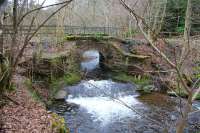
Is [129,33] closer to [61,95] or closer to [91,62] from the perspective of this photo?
[91,62]

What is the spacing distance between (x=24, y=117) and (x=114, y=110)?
20.6 feet

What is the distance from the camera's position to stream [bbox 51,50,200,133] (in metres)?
12.9

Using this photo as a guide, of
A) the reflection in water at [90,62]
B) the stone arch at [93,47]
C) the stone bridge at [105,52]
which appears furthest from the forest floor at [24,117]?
the reflection in water at [90,62]

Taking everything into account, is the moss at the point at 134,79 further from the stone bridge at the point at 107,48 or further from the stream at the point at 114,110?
the stone bridge at the point at 107,48

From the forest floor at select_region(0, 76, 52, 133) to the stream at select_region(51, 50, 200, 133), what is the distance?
188 cm

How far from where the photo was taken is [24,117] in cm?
1018

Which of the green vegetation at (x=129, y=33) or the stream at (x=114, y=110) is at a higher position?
the green vegetation at (x=129, y=33)

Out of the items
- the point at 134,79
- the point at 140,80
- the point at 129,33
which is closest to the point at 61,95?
the point at 134,79

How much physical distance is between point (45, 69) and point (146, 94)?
678 centimetres

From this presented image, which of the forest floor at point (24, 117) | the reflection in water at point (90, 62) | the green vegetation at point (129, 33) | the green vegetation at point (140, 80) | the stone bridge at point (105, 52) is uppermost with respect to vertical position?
the green vegetation at point (129, 33)

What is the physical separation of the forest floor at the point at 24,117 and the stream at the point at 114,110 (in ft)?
6.18

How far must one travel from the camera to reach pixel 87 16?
39.8m

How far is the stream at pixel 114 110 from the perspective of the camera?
42.3 ft

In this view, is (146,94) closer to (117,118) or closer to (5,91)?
(117,118)
